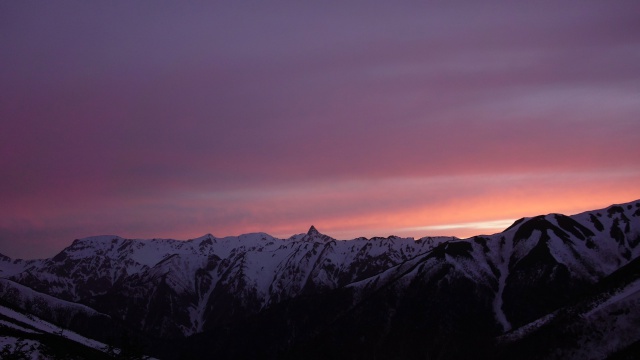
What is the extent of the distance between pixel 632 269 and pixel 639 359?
207 ft

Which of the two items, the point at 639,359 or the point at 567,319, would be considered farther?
the point at 567,319

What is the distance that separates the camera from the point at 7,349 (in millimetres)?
92375

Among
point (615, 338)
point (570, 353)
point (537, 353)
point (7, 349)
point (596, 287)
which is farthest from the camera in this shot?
point (596, 287)

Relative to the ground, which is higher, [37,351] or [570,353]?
[37,351]

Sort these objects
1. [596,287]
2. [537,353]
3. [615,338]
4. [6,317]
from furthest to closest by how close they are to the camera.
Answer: [596,287]
[537,353]
[615,338]
[6,317]

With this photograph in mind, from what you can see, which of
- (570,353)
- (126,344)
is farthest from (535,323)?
(126,344)

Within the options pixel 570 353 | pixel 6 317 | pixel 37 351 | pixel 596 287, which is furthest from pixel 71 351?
pixel 596 287

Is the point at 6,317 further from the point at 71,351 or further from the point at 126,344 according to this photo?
the point at 126,344

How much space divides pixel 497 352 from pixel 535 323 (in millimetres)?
14015

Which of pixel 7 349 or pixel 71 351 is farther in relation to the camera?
pixel 71 351

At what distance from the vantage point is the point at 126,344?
103438 mm

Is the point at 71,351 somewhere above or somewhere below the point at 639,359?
above

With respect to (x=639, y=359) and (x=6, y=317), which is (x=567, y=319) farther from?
(x=6, y=317)

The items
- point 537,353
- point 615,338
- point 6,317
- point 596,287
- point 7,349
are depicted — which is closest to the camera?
point 7,349
